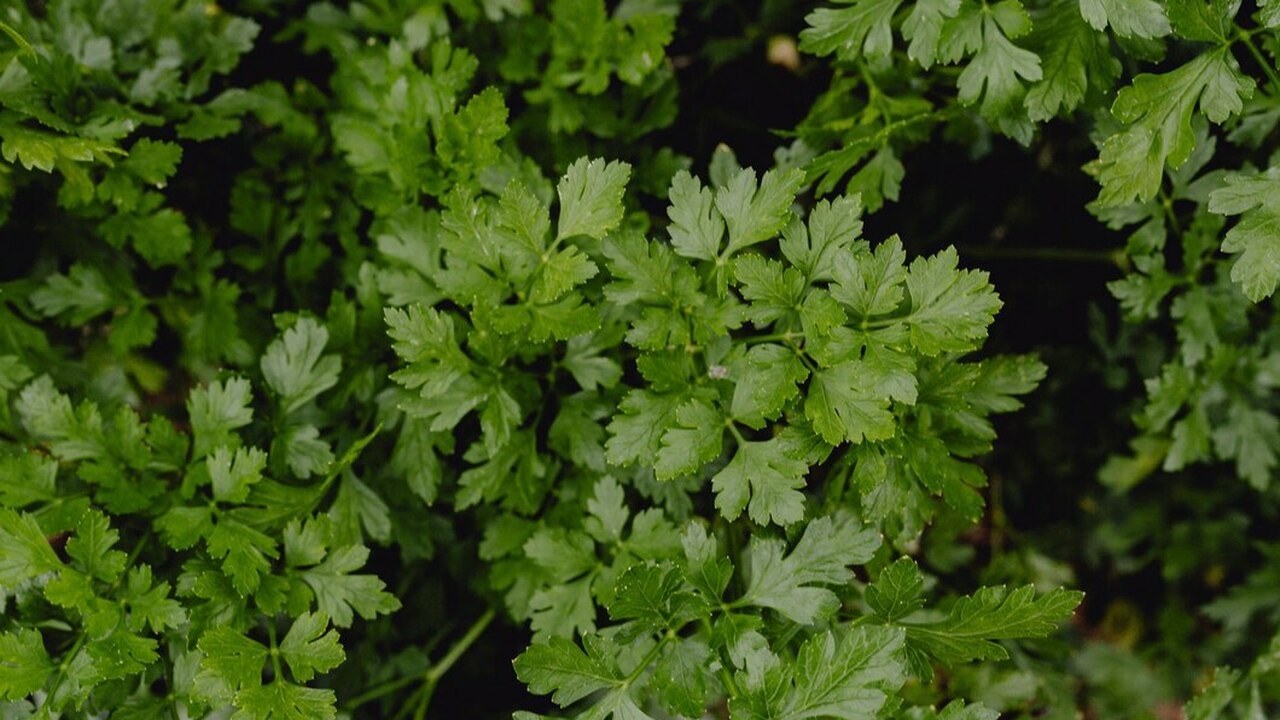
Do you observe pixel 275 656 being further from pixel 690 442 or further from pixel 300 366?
pixel 690 442

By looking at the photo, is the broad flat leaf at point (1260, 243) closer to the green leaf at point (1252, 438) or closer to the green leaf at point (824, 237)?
the green leaf at point (824, 237)

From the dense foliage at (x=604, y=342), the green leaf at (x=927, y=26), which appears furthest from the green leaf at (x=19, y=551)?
the green leaf at (x=927, y=26)

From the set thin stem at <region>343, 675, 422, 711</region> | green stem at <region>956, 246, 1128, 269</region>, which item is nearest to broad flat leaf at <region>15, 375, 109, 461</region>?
thin stem at <region>343, 675, 422, 711</region>

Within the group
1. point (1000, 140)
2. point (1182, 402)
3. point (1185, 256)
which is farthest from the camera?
point (1000, 140)

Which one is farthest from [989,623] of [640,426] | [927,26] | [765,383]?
[927,26]

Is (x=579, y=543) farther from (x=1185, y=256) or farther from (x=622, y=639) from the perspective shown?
(x=1185, y=256)

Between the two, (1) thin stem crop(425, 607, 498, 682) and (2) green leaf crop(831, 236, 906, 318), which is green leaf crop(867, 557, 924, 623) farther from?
(1) thin stem crop(425, 607, 498, 682)

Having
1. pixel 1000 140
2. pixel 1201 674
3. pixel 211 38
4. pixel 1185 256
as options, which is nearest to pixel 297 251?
pixel 211 38
